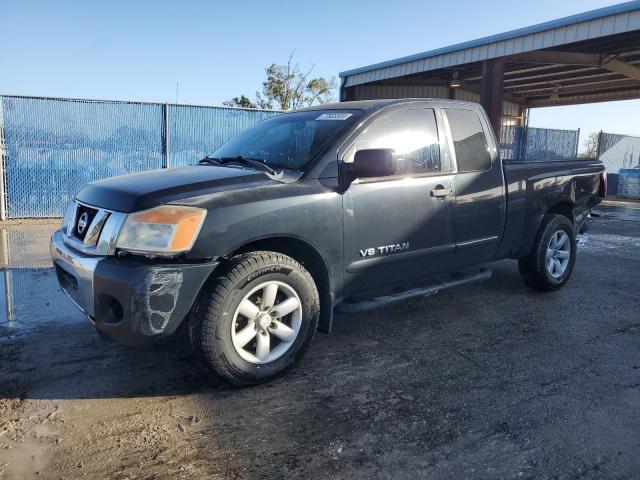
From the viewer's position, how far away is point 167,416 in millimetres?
2703

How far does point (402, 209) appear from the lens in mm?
3627

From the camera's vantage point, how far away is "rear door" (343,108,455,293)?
3.42 meters

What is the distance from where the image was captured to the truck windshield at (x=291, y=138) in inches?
138

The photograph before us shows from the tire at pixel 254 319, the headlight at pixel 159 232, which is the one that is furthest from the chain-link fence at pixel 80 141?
the tire at pixel 254 319

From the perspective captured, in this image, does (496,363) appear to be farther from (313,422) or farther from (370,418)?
(313,422)

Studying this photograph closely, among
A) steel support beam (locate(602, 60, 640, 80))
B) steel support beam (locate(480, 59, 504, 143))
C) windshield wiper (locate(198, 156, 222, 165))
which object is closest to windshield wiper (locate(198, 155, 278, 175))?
windshield wiper (locate(198, 156, 222, 165))

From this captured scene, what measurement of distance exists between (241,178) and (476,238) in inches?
84.3

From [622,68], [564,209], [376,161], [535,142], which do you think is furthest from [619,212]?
[376,161]

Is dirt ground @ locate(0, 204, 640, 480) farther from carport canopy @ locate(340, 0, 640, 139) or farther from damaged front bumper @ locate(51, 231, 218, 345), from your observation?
carport canopy @ locate(340, 0, 640, 139)

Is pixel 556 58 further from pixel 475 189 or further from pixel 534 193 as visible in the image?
pixel 475 189

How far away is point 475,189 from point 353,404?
2.18 meters

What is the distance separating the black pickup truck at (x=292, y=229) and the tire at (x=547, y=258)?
34 cm

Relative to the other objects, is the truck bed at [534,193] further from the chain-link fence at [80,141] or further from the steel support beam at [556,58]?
the steel support beam at [556,58]

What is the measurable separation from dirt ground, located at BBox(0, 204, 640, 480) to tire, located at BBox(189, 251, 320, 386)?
169mm
